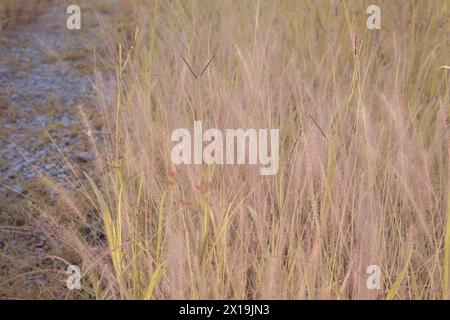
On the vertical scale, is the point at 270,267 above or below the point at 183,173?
below

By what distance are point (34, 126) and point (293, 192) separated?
1.33m

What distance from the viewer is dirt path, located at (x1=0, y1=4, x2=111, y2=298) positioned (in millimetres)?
2006

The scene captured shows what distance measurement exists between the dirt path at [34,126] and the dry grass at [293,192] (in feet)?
0.46

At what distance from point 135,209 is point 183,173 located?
8.5 inches

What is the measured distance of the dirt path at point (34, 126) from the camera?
2006 mm

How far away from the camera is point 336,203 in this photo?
1.68 m

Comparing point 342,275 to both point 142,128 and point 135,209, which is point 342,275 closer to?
point 135,209

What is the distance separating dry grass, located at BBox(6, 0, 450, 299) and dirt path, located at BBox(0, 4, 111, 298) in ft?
0.46
